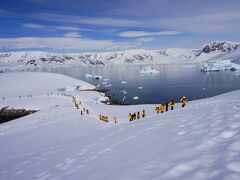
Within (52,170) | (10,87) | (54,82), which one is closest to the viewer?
(52,170)

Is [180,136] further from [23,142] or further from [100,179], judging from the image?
[23,142]

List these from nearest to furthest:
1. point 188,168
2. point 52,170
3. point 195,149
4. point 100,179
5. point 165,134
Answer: point 188,168 → point 100,179 → point 195,149 → point 52,170 → point 165,134

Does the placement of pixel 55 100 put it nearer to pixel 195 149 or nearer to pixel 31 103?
pixel 31 103

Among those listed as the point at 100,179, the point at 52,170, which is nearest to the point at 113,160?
the point at 100,179

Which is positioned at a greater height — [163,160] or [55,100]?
[163,160]

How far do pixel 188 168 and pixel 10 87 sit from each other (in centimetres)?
8181

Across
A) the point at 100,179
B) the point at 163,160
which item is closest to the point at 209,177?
the point at 163,160

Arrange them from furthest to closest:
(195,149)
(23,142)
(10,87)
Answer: (10,87)
(23,142)
(195,149)

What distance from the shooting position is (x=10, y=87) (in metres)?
79.5

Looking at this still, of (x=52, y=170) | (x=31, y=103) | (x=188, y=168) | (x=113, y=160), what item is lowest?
(x=31, y=103)

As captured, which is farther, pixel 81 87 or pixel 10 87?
pixel 81 87

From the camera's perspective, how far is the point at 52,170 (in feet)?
30.1

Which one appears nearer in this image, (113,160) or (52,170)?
(113,160)

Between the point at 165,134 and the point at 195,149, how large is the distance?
2.92 metres
